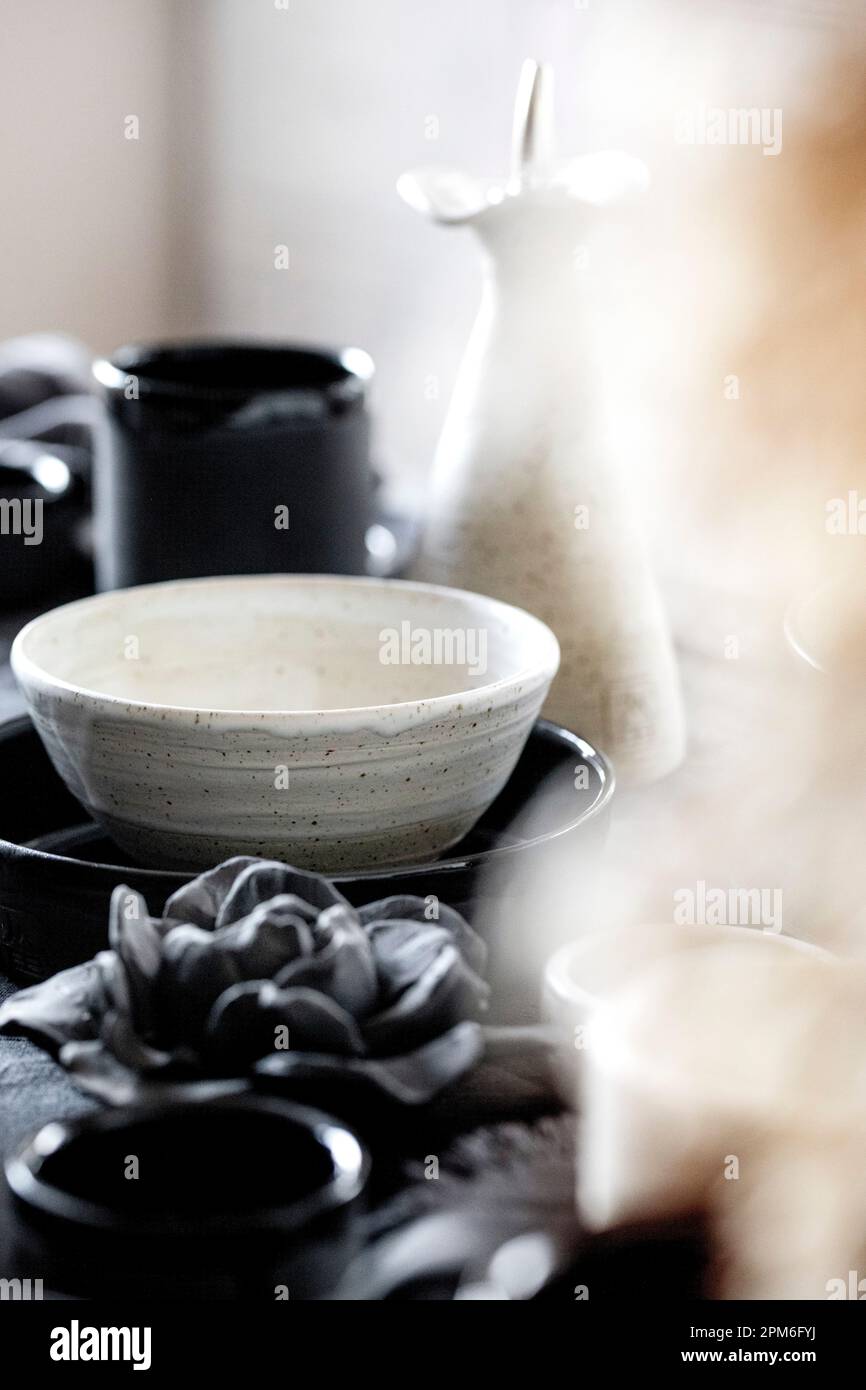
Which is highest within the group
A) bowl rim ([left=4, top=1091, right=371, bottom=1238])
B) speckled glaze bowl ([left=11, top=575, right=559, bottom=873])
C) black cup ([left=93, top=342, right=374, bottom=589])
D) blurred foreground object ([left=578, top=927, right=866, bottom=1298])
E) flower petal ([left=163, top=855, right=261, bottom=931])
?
black cup ([left=93, top=342, right=374, bottom=589])

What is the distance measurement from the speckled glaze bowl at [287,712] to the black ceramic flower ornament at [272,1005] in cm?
6

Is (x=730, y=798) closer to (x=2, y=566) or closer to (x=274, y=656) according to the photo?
(x=274, y=656)

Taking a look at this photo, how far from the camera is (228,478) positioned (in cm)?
67

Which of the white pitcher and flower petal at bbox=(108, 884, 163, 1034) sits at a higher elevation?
the white pitcher

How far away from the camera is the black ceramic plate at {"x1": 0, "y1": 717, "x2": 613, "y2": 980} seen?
1.42 ft

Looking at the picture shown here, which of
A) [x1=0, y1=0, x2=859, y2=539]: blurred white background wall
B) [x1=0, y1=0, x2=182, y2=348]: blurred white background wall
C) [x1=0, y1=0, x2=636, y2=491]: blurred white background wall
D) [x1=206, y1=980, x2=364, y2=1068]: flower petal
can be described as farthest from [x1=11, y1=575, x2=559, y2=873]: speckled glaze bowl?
[x1=0, y1=0, x2=182, y2=348]: blurred white background wall

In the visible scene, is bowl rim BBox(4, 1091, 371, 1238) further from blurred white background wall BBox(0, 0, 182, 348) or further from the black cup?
blurred white background wall BBox(0, 0, 182, 348)

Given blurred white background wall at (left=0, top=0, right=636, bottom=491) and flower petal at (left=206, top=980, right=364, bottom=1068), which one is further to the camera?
blurred white background wall at (left=0, top=0, right=636, bottom=491)

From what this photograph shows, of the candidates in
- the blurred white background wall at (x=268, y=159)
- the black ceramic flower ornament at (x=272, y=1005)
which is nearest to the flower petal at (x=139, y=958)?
the black ceramic flower ornament at (x=272, y=1005)

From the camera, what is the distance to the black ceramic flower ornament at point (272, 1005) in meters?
0.36

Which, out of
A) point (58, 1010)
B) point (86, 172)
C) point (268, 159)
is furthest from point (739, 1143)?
point (86, 172)

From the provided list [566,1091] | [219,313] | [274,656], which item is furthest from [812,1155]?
[219,313]

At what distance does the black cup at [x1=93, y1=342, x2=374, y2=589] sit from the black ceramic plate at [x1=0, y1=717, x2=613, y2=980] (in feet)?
0.45

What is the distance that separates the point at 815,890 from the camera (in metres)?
0.53
